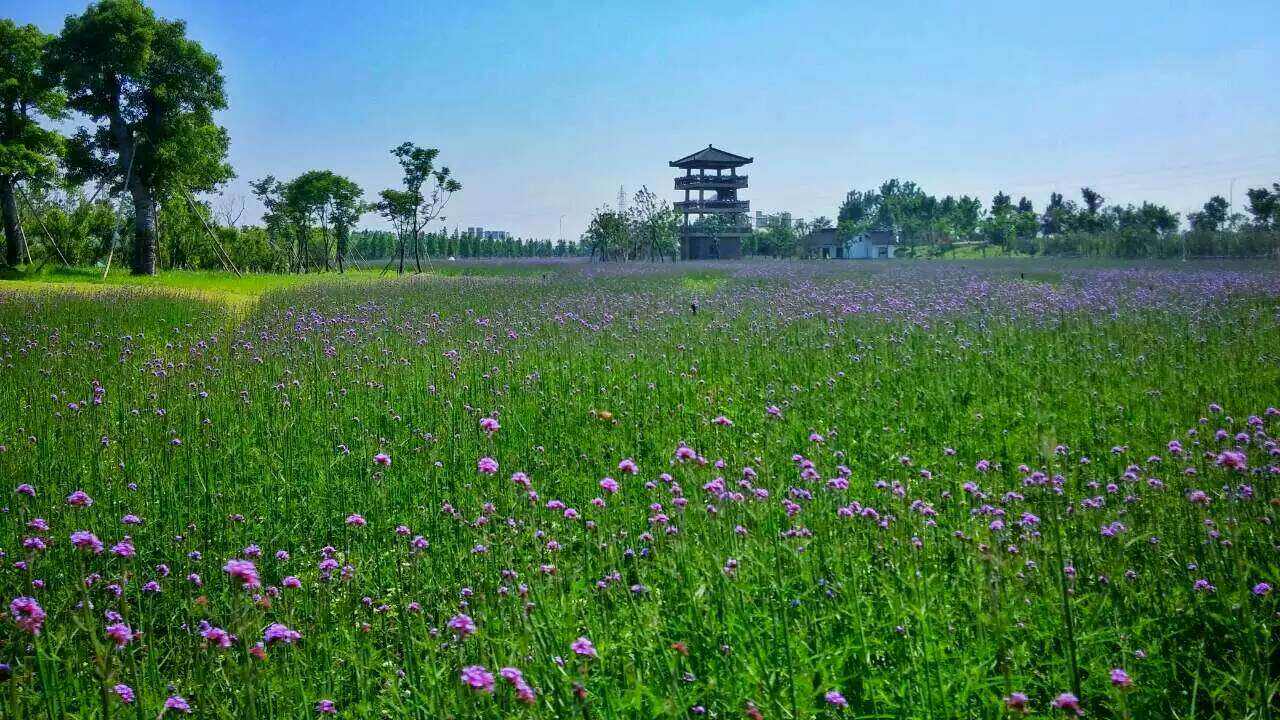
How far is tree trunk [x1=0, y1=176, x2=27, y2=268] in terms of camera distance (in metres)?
27.6

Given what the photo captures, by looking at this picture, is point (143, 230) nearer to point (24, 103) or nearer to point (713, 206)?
point (24, 103)

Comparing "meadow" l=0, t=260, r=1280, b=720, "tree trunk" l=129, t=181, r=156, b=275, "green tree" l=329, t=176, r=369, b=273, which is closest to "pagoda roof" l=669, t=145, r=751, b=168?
"green tree" l=329, t=176, r=369, b=273

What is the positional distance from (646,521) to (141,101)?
31002 millimetres

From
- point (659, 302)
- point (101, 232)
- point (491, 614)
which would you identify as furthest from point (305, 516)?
point (101, 232)

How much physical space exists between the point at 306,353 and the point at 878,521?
24.0ft

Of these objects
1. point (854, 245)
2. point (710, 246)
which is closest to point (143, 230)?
point (710, 246)

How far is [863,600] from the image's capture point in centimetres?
→ 242

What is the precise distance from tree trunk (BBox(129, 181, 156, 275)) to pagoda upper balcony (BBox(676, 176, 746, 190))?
38348mm

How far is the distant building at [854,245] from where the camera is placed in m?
98.8

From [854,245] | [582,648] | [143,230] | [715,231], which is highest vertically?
[854,245]

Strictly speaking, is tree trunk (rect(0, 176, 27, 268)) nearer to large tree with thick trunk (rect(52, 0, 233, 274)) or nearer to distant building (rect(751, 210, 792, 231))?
large tree with thick trunk (rect(52, 0, 233, 274))

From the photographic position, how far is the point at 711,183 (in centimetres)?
5784

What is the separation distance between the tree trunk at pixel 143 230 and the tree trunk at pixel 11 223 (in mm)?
4697

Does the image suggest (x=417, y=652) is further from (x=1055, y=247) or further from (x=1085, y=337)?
(x=1055, y=247)
